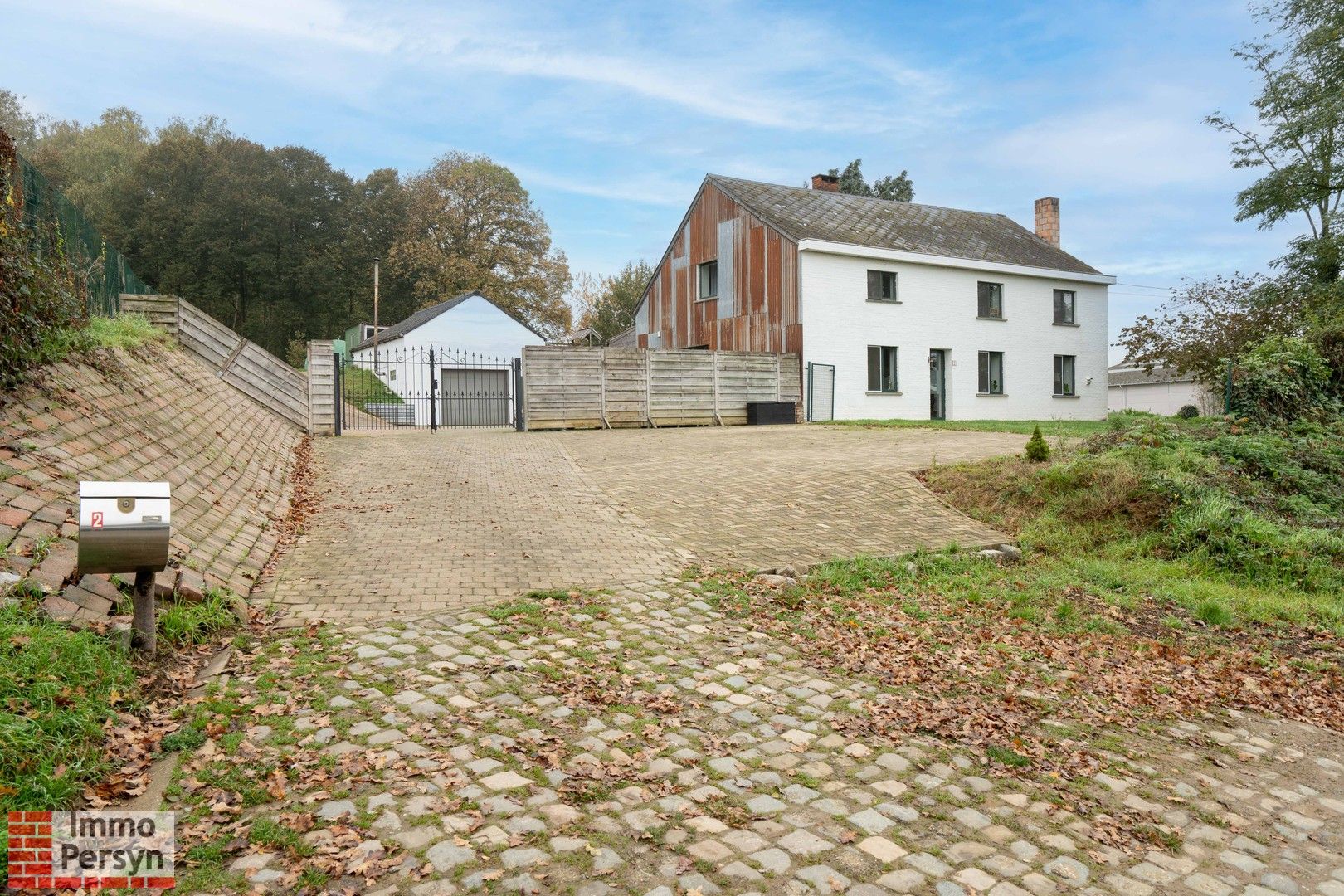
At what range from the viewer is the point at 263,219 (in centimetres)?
5038

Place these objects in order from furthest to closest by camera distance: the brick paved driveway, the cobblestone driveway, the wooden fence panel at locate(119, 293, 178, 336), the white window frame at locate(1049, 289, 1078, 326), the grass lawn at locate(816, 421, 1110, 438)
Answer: the white window frame at locate(1049, 289, 1078, 326) < the grass lawn at locate(816, 421, 1110, 438) < the wooden fence panel at locate(119, 293, 178, 336) < the brick paved driveway < the cobblestone driveway

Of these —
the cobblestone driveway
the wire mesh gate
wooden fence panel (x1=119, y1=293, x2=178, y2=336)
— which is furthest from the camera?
the wire mesh gate

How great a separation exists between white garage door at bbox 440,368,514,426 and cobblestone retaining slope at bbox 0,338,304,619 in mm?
18863

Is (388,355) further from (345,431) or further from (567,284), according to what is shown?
(345,431)

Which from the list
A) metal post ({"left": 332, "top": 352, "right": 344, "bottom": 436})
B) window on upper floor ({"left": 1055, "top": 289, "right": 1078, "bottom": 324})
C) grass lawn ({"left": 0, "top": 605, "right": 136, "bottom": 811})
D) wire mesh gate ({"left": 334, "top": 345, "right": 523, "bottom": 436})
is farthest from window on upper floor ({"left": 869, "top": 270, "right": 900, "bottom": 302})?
grass lawn ({"left": 0, "top": 605, "right": 136, "bottom": 811})

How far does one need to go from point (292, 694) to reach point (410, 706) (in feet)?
2.23

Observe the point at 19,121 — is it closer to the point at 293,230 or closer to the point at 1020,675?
the point at 293,230

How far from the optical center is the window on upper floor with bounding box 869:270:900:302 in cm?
2459

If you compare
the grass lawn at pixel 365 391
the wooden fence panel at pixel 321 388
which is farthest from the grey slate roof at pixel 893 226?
the wooden fence panel at pixel 321 388

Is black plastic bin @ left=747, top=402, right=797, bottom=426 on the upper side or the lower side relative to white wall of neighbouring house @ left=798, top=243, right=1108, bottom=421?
lower

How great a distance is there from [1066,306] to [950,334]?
580 cm

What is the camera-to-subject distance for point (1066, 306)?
94.6ft

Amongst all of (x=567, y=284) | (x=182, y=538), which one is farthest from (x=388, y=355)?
(x=182, y=538)

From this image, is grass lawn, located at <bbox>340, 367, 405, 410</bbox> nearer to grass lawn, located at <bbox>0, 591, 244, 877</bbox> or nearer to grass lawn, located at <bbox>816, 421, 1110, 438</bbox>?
grass lawn, located at <bbox>816, 421, 1110, 438</bbox>
